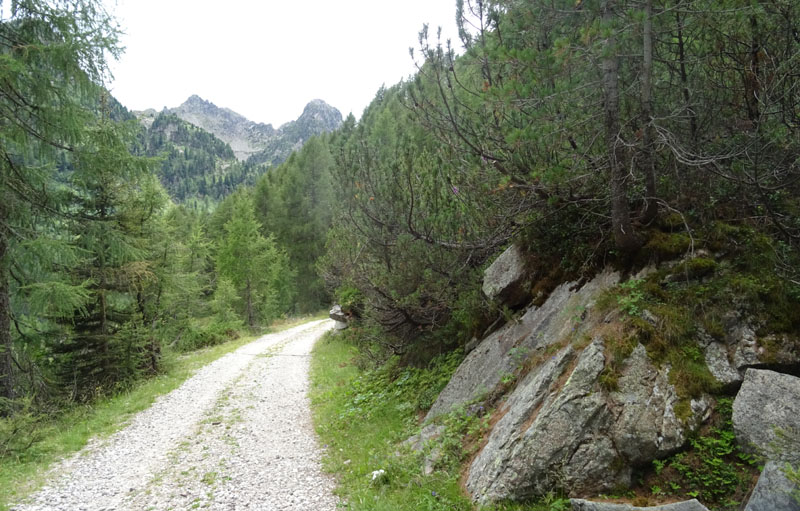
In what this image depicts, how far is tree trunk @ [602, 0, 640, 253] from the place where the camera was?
4387 millimetres

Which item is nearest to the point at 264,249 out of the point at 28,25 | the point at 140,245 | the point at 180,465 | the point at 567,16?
the point at 140,245

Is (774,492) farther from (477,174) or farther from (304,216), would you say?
(304,216)

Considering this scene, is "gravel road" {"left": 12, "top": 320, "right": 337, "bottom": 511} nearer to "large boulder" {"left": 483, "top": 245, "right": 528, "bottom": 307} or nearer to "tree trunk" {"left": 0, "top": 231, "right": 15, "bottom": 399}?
"tree trunk" {"left": 0, "top": 231, "right": 15, "bottom": 399}

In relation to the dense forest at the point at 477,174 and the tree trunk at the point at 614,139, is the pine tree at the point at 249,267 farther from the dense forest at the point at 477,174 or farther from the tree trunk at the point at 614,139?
the tree trunk at the point at 614,139

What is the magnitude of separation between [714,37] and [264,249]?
31.0m

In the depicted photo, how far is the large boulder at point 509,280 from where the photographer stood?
684 centimetres

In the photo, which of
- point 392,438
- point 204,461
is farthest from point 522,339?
point 204,461

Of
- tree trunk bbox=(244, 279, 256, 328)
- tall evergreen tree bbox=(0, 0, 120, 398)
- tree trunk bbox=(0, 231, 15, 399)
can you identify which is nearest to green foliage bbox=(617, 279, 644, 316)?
tall evergreen tree bbox=(0, 0, 120, 398)

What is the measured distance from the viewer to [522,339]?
6.18m

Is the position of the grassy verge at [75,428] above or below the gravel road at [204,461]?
above

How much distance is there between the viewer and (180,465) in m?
6.90

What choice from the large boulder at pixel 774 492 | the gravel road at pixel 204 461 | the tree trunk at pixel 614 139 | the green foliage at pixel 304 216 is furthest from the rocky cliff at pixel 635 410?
the green foliage at pixel 304 216

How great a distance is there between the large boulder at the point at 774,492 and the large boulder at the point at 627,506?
307mm

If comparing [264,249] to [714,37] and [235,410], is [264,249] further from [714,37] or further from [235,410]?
[714,37]
